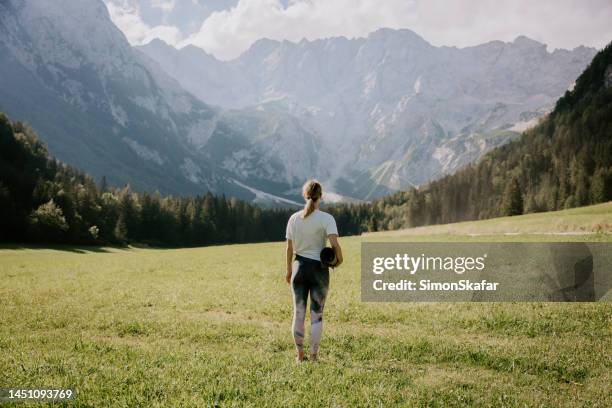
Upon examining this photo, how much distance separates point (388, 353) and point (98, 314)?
39.3 ft

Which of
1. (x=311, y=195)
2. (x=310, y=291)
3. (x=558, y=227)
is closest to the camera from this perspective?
(x=311, y=195)

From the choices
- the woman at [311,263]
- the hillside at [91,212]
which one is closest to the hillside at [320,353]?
the woman at [311,263]

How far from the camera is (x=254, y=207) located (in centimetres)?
18388

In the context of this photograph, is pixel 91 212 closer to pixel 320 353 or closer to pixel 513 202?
pixel 320 353

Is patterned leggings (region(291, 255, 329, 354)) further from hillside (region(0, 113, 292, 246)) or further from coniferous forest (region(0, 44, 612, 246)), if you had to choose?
hillside (region(0, 113, 292, 246))

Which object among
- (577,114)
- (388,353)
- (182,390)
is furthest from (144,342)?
(577,114)

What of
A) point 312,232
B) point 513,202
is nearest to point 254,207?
point 513,202

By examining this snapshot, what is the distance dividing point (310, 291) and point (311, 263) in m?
0.78

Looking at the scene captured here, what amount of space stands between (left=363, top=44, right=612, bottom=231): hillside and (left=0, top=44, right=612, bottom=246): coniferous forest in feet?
1.24

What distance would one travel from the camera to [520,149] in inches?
7367

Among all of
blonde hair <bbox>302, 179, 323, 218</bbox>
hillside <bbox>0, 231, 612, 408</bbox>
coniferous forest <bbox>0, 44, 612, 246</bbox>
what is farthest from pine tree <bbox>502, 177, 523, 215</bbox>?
blonde hair <bbox>302, 179, 323, 218</bbox>

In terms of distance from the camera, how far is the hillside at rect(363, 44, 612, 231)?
125331 millimetres

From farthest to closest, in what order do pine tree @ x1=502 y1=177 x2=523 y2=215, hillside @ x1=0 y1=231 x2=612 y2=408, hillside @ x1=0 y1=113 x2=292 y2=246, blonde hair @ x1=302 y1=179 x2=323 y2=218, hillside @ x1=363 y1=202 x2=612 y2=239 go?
pine tree @ x1=502 y1=177 x2=523 y2=215
hillside @ x1=0 y1=113 x2=292 y2=246
hillside @ x1=363 y1=202 x2=612 y2=239
blonde hair @ x1=302 y1=179 x2=323 y2=218
hillside @ x1=0 y1=231 x2=612 y2=408

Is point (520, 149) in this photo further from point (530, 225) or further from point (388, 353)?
point (388, 353)
